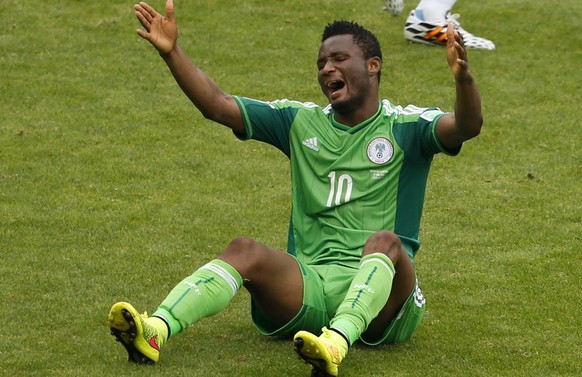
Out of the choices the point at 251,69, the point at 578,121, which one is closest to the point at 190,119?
the point at 251,69

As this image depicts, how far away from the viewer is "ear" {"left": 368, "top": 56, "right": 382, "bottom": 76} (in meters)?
6.88

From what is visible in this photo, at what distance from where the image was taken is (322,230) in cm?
680

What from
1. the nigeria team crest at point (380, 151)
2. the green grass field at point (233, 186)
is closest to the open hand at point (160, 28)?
the nigeria team crest at point (380, 151)

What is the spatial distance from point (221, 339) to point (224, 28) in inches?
313

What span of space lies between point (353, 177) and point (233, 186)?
353 centimetres

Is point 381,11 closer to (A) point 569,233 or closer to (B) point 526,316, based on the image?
(A) point 569,233

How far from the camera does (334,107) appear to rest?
681 centimetres

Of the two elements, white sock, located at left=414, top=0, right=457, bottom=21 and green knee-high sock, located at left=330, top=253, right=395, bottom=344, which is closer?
green knee-high sock, located at left=330, top=253, right=395, bottom=344

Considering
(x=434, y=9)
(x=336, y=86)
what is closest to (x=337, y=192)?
(x=336, y=86)

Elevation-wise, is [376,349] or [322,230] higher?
[322,230]

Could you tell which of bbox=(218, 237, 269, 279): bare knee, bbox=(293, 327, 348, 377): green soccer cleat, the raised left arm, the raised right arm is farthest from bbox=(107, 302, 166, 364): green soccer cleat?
the raised left arm

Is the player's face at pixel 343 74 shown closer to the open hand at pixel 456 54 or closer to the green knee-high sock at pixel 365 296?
the open hand at pixel 456 54

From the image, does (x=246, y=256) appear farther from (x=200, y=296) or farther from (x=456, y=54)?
(x=456, y=54)

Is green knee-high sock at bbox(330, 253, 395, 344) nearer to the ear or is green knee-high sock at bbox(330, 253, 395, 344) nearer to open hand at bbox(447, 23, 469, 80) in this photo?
open hand at bbox(447, 23, 469, 80)
